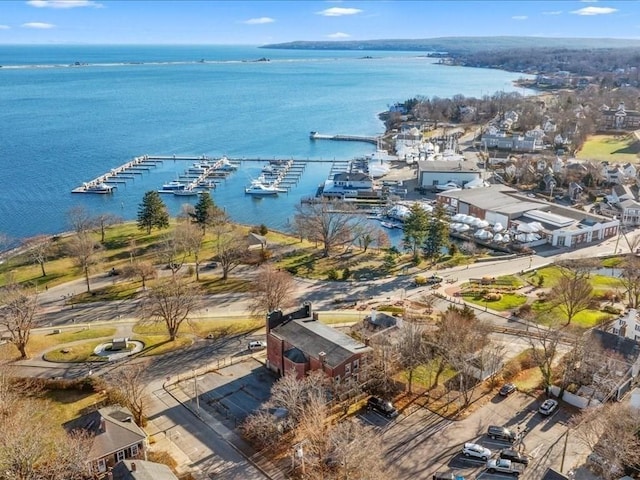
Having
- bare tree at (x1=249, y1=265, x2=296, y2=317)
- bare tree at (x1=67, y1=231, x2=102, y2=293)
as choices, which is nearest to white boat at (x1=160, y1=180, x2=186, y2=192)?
bare tree at (x1=67, y1=231, x2=102, y2=293)

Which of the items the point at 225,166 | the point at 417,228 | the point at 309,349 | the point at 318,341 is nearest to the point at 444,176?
the point at 417,228

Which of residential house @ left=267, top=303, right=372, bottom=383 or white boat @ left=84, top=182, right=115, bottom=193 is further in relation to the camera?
white boat @ left=84, top=182, right=115, bottom=193

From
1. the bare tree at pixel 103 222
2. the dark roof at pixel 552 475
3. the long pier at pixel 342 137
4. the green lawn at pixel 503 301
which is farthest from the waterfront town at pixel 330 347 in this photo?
the long pier at pixel 342 137

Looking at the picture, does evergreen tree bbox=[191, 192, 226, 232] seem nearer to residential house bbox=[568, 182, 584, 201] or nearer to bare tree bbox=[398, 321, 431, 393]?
bare tree bbox=[398, 321, 431, 393]

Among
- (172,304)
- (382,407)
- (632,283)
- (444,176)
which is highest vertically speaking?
(172,304)

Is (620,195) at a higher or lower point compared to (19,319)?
lower

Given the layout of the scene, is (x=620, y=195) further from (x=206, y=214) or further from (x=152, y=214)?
(x=152, y=214)

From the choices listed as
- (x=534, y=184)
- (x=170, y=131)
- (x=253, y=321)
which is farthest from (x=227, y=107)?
(x=253, y=321)
